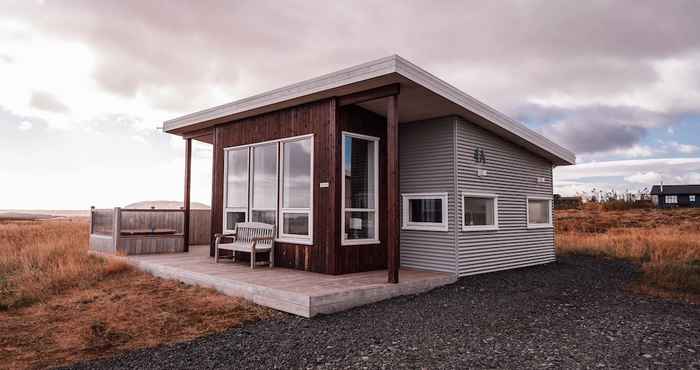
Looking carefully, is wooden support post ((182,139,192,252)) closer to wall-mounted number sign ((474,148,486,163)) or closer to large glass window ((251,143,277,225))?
large glass window ((251,143,277,225))

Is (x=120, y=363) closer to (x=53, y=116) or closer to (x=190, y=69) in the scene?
(x=190, y=69)

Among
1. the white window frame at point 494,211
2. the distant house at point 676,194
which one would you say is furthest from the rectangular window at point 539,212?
the distant house at point 676,194

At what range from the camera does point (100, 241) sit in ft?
33.0

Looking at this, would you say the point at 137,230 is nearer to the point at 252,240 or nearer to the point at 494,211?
the point at 252,240

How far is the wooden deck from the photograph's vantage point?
16.9 ft

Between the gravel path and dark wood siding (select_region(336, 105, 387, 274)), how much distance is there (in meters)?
1.31

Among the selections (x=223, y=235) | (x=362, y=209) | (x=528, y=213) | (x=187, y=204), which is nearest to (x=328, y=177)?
(x=362, y=209)

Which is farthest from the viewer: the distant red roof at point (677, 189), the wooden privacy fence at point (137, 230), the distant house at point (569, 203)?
the distant red roof at point (677, 189)

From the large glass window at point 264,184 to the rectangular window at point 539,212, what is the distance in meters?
5.65

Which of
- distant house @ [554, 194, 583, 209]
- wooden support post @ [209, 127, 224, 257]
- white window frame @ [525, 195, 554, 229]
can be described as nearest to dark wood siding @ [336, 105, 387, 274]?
wooden support post @ [209, 127, 224, 257]

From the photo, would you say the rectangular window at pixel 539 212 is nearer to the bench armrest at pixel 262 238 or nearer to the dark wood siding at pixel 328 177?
the dark wood siding at pixel 328 177

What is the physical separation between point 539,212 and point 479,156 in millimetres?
2963

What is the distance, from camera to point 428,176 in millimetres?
7938

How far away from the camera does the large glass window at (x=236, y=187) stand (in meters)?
8.61
